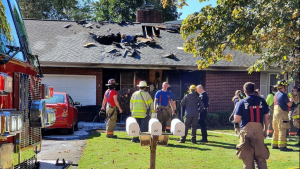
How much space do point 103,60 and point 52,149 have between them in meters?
7.08

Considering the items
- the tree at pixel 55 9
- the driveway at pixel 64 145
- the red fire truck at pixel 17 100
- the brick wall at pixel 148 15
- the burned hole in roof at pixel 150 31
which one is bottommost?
the driveway at pixel 64 145

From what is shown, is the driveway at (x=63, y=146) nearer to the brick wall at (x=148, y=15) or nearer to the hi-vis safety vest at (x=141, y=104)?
the hi-vis safety vest at (x=141, y=104)

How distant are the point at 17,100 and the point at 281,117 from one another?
27.8 ft

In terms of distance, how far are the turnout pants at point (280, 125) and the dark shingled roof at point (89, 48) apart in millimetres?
6522

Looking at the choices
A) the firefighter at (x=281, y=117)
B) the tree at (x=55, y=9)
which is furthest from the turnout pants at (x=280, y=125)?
the tree at (x=55, y=9)

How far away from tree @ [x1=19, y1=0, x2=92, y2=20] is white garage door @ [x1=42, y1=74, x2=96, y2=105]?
18116 millimetres

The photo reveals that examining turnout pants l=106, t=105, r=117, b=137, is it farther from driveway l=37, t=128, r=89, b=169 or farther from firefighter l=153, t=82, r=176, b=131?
firefighter l=153, t=82, r=176, b=131

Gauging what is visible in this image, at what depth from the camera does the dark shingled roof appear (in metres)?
16.0

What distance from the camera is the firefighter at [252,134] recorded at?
649cm

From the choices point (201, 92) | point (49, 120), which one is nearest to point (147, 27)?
point (201, 92)

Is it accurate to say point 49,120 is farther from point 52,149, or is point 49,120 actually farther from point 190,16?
point 190,16

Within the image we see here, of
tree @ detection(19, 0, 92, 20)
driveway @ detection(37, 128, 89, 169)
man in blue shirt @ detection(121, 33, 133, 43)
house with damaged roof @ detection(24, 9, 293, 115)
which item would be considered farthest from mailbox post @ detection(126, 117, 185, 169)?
tree @ detection(19, 0, 92, 20)

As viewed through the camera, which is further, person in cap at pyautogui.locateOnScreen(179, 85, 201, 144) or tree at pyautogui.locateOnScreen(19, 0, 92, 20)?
tree at pyautogui.locateOnScreen(19, 0, 92, 20)

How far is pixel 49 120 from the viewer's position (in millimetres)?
3840
